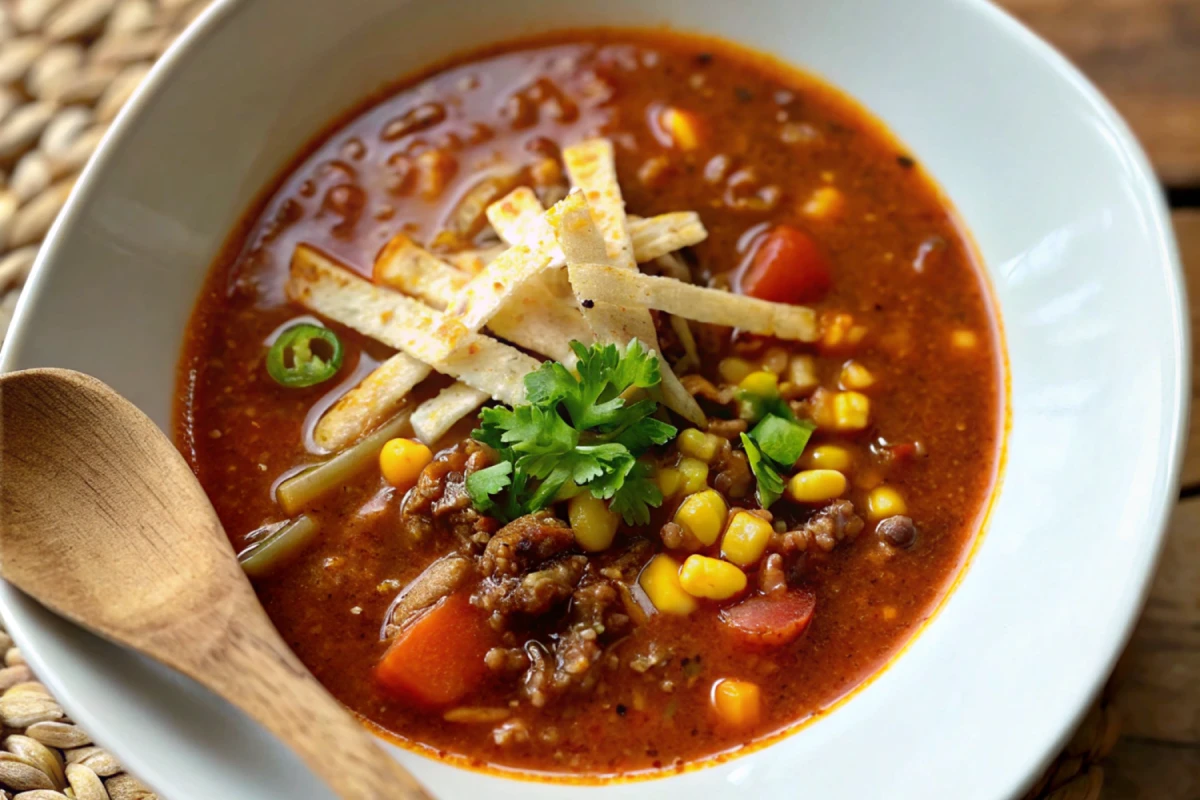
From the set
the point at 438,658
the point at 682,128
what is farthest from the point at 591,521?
the point at 682,128

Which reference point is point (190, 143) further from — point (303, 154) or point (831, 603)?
point (831, 603)

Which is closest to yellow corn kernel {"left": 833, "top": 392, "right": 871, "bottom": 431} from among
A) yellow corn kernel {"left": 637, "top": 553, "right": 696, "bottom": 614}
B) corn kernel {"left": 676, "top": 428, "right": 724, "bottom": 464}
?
corn kernel {"left": 676, "top": 428, "right": 724, "bottom": 464}

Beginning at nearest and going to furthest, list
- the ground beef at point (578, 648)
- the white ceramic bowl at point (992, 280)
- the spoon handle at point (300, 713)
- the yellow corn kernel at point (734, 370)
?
1. the spoon handle at point (300, 713)
2. the white ceramic bowl at point (992, 280)
3. the ground beef at point (578, 648)
4. the yellow corn kernel at point (734, 370)

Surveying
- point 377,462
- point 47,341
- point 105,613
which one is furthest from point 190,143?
point 105,613

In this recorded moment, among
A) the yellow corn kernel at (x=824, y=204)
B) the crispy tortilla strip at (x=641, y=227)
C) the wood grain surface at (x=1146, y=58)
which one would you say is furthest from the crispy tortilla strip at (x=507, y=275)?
the wood grain surface at (x=1146, y=58)

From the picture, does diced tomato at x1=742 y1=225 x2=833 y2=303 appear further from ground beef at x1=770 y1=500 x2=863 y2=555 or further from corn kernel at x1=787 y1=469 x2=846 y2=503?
ground beef at x1=770 y1=500 x2=863 y2=555

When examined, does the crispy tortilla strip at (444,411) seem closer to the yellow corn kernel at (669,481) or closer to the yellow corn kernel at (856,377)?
the yellow corn kernel at (669,481)
